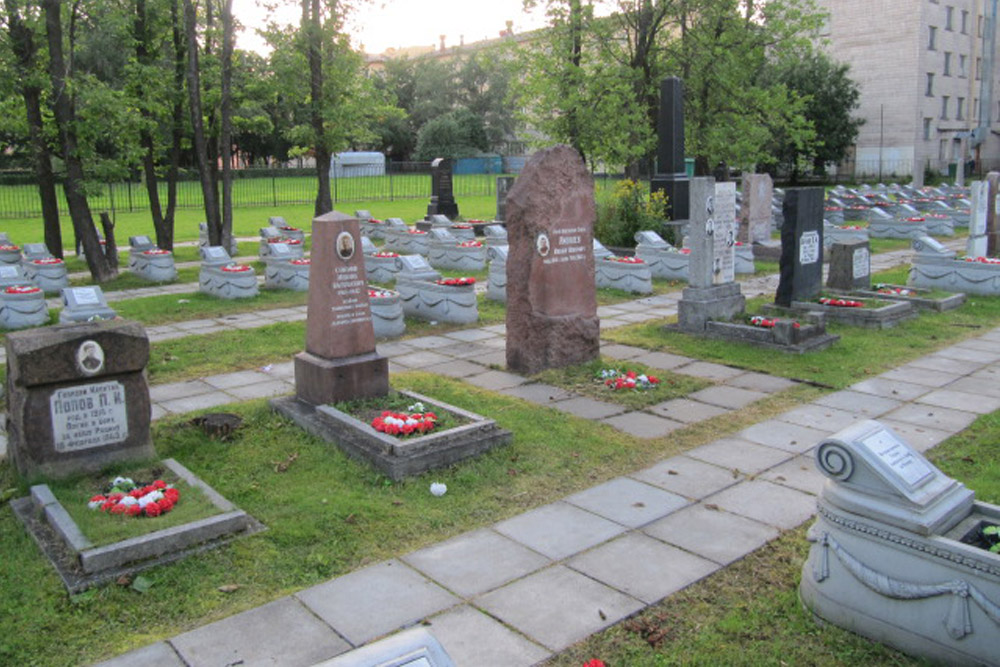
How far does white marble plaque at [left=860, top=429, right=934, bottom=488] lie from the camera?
3.89 meters

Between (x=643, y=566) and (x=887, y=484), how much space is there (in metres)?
1.55

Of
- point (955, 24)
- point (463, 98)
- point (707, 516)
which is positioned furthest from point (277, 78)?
point (463, 98)

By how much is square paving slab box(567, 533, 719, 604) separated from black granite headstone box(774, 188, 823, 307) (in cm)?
756

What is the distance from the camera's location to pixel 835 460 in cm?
398

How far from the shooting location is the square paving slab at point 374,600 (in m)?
4.22

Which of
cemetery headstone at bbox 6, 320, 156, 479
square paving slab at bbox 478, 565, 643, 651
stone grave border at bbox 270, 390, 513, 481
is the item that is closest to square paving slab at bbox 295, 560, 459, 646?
square paving slab at bbox 478, 565, 643, 651

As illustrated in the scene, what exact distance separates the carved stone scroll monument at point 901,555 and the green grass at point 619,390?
154 inches

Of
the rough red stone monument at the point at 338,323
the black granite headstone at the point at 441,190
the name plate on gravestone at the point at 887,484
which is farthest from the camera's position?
the black granite headstone at the point at 441,190

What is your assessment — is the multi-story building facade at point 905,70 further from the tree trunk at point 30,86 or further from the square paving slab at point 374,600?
the square paving slab at point 374,600

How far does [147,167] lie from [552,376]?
539 inches

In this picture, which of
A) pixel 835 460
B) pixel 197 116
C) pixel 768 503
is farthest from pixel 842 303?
pixel 197 116

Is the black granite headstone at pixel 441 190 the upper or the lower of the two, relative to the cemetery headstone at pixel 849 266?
upper

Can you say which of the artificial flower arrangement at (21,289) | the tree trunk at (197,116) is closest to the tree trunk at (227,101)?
the tree trunk at (197,116)

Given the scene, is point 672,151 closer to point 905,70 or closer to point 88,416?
point 88,416
